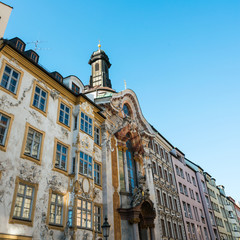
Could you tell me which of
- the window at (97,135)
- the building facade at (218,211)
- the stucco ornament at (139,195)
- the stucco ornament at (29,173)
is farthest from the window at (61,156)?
the building facade at (218,211)

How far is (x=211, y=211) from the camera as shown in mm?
48844

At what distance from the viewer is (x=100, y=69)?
4056 centimetres

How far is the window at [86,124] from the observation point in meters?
20.8

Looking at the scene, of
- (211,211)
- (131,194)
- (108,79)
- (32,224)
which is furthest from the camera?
(211,211)

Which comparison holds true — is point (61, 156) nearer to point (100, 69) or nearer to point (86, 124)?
point (86, 124)

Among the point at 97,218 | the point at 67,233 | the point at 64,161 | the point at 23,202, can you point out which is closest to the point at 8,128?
the point at 23,202

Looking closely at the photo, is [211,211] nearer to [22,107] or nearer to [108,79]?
[108,79]

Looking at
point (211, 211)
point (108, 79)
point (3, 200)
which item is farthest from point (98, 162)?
point (211, 211)

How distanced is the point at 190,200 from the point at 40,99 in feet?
109

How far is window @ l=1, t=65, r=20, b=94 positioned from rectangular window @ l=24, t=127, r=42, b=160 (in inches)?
111

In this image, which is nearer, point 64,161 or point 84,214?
point 84,214

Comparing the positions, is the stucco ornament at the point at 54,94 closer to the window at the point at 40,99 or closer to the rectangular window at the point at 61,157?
the window at the point at 40,99

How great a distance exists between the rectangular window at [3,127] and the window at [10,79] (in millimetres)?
1952

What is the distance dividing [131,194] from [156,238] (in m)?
5.79
